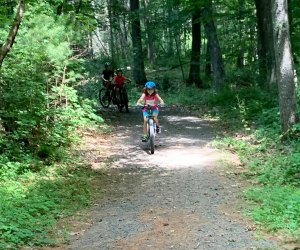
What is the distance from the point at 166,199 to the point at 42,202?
2.25 meters

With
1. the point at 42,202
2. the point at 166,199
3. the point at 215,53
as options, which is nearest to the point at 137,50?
the point at 215,53

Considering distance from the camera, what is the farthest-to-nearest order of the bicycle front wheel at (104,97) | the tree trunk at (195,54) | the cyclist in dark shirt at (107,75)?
the tree trunk at (195,54), the bicycle front wheel at (104,97), the cyclist in dark shirt at (107,75)

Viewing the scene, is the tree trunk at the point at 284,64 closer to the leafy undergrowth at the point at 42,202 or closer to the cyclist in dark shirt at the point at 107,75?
the leafy undergrowth at the point at 42,202

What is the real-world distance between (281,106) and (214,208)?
4469mm

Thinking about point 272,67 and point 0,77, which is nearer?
point 0,77

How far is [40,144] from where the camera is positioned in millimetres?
10500

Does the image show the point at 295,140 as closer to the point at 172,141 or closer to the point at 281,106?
the point at 281,106

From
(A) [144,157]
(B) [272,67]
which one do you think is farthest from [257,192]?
(B) [272,67]

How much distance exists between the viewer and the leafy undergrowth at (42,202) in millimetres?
6276

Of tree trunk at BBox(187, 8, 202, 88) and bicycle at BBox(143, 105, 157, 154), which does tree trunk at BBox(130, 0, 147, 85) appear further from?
bicycle at BBox(143, 105, 157, 154)

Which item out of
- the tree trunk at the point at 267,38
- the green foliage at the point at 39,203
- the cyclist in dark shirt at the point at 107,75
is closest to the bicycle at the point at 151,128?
the green foliage at the point at 39,203

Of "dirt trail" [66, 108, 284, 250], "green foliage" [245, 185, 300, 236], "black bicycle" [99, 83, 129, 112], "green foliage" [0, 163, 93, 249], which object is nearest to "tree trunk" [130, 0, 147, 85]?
"black bicycle" [99, 83, 129, 112]

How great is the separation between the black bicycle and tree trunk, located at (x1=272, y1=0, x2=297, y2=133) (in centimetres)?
814

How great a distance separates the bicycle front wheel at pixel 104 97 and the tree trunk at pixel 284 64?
30.7ft
